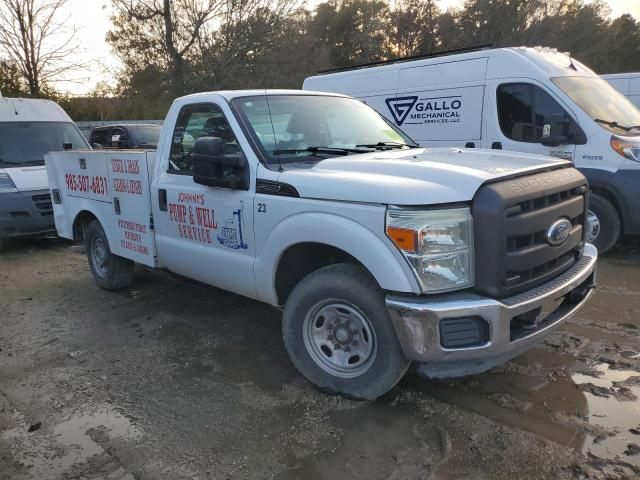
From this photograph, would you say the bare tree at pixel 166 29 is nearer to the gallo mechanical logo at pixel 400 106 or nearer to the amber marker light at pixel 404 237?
the gallo mechanical logo at pixel 400 106

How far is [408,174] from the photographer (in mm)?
3160

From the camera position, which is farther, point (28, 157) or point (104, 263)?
point (28, 157)

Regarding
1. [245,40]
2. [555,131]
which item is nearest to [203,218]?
[555,131]

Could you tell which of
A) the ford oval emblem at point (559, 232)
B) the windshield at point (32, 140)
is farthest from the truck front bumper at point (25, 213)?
the ford oval emblem at point (559, 232)

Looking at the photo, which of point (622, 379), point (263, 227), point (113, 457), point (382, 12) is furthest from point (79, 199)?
point (382, 12)

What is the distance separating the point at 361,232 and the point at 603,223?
484 centimetres

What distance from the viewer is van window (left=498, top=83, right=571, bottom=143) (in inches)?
267

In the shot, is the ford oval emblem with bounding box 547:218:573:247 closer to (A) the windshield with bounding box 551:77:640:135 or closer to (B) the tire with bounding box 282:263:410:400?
(B) the tire with bounding box 282:263:410:400

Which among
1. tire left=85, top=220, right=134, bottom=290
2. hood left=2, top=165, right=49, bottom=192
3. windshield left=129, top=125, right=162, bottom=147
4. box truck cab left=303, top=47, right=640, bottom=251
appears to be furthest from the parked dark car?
box truck cab left=303, top=47, right=640, bottom=251

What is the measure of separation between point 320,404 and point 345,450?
1.66ft

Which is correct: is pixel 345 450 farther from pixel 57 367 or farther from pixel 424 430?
pixel 57 367

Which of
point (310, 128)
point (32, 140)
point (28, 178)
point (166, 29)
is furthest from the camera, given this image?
point (166, 29)

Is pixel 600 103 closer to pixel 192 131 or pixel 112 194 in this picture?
pixel 192 131

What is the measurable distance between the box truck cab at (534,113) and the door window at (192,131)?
429cm
